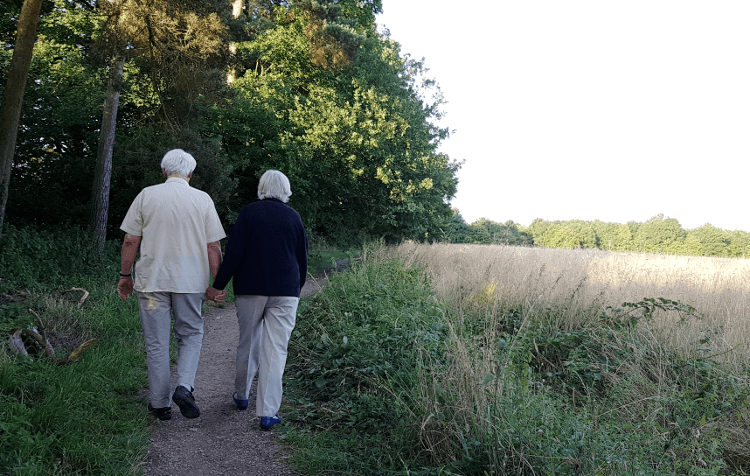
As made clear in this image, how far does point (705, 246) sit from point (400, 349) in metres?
37.1

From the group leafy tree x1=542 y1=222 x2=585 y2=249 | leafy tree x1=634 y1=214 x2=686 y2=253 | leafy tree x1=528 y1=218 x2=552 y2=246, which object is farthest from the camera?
leafy tree x1=528 y1=218 x2=552 y2=246

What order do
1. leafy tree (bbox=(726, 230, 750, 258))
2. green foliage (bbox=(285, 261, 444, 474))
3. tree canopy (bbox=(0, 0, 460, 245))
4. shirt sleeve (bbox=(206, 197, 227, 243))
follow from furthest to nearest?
leafy tree (bbox=(726, 230, 750, 258))
tree canopy (bbox=(0, 0, 460, 245))
shirt sleeve (bbox=(206, 197, 227, 243))
green foliage (bbox=(285, 261, 444, 474))

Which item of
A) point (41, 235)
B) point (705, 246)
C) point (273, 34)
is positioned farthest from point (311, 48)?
point (705, 246)

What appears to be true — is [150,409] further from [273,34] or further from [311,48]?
[273,34]

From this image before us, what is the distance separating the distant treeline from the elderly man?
38.7 feet

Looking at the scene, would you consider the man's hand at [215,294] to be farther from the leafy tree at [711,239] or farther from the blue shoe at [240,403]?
the leafy tree at [711,239]

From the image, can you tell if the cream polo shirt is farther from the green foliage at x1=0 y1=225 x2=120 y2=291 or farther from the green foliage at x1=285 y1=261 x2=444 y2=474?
the green foliage at x1=0 y1=225 x2=120 y2=291

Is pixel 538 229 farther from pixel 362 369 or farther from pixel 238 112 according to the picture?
pixel 362 369

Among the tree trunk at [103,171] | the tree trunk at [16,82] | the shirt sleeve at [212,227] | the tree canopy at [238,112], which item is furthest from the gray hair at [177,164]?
the tree trunk at [103,171]

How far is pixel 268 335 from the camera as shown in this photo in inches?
164

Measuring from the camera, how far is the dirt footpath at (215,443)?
347cm

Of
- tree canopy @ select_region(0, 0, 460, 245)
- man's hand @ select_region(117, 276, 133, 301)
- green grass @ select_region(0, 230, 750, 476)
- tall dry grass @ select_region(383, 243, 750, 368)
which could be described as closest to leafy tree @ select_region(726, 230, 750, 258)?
tree canopy @ select_region(0, 0, 460, 245)

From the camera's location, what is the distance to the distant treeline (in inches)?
1142

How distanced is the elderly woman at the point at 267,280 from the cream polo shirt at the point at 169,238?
26 centimetres
